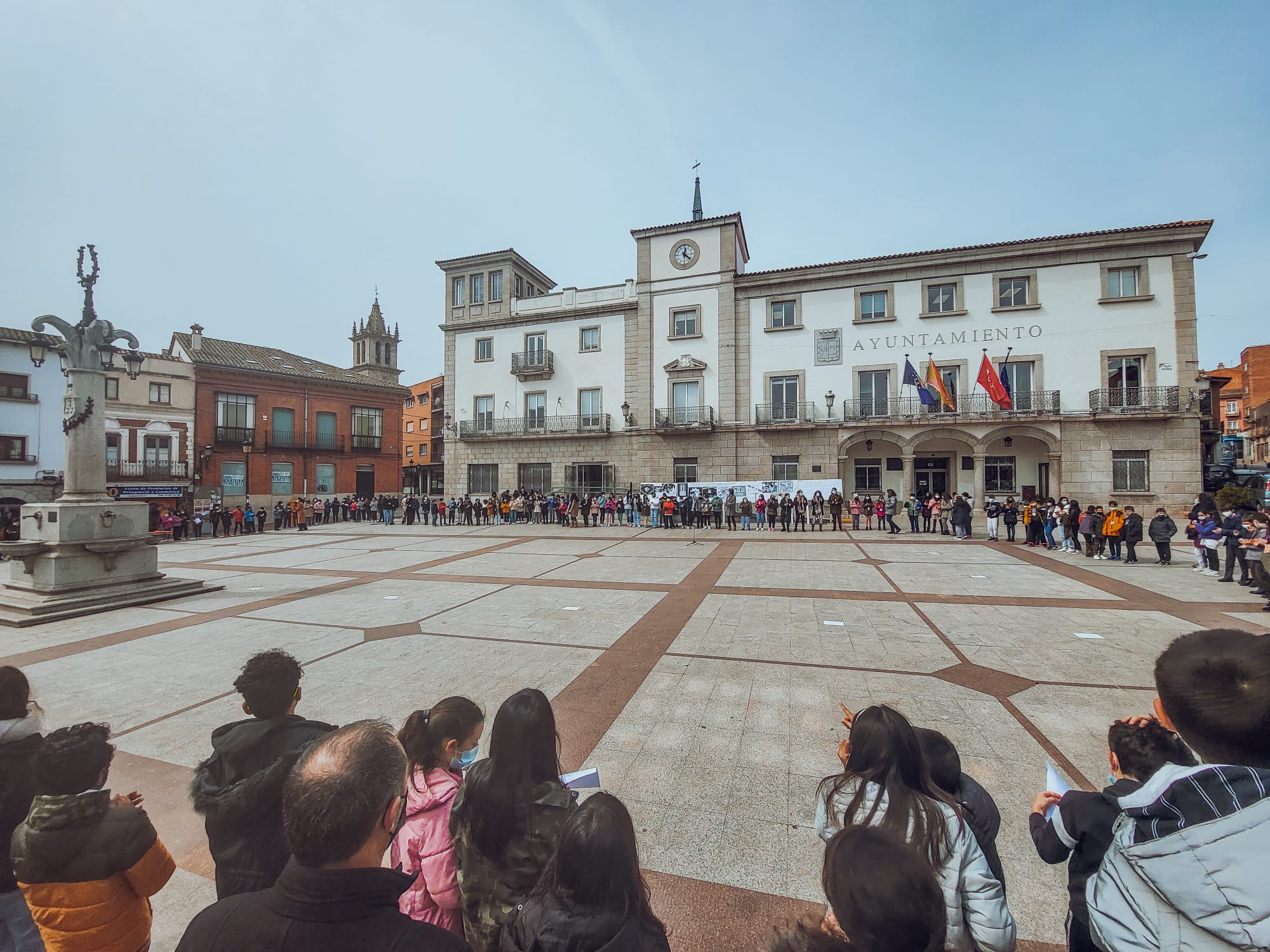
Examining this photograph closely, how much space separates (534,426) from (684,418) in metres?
8.28

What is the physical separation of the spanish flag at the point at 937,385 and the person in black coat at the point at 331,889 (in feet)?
77.8

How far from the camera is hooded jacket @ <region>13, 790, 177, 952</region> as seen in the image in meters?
1.76

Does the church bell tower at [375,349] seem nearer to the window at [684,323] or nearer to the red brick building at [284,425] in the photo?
the red brick building at [284,425]

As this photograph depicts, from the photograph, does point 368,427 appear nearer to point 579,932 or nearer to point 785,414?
point 785,414

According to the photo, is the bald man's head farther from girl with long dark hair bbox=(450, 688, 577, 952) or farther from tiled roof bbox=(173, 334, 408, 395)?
tiled roof bbox=(173, 334, 408, 395)

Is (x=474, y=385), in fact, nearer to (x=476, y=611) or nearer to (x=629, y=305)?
(x=629, y=305)

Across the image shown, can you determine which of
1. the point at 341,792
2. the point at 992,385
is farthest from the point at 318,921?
the point at 992,385

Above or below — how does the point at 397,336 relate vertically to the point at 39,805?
above

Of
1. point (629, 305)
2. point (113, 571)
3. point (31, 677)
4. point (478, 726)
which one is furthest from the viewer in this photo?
point (629, 305)

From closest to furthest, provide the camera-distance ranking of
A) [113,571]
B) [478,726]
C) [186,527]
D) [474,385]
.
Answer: [478,726] → [113,571] → [186,527] → [474,385]

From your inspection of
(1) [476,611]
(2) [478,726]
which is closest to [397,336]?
(1) [476,611]

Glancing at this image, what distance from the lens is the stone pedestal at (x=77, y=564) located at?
8477 mm

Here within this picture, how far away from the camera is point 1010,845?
2.97 meters

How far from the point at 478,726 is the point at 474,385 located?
98.0ft
